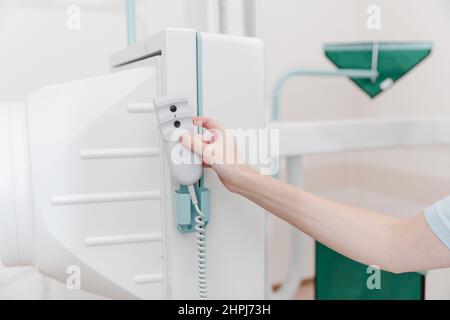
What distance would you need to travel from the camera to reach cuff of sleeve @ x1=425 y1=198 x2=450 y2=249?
642 mm

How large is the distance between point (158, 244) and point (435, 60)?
1.56 meters

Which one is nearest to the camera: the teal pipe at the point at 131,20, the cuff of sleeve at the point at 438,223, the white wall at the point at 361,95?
the cuff of sleeve at the point at 438,223

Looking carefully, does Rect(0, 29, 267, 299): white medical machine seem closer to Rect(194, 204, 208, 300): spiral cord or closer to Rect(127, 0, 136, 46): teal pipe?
Rect(194, 204, 208, 300): spiral cord

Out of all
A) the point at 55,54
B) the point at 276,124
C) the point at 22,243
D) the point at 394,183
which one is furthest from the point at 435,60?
the point at 22,243

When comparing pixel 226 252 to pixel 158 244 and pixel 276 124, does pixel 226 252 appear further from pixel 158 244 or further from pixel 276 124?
pixel 276 124

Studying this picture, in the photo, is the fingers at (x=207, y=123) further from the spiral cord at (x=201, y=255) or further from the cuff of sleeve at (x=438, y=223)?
the cuff of sleeve at (x=438, y=223)

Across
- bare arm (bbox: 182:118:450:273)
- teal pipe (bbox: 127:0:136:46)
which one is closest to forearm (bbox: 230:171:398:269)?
bare arm (bbox: 182:118:450:273)

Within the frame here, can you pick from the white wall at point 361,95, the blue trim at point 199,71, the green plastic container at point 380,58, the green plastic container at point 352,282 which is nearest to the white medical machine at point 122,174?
the blue trim at point 199,71

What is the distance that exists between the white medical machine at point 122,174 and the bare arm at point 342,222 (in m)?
0.06

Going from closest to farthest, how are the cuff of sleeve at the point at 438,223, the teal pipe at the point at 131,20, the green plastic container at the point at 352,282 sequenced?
the cuff of sleeve at the point at 438,223, the teal pipe at the point at 131,20, the green plastic container at the point at 352,282

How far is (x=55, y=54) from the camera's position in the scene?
5.14 ft

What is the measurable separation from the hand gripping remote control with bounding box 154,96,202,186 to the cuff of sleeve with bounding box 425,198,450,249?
1.12 ft

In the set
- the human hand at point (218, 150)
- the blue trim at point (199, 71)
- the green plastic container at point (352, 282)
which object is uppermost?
the blue trim at point (199, 71)

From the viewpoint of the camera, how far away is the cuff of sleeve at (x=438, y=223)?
642 millimetres
